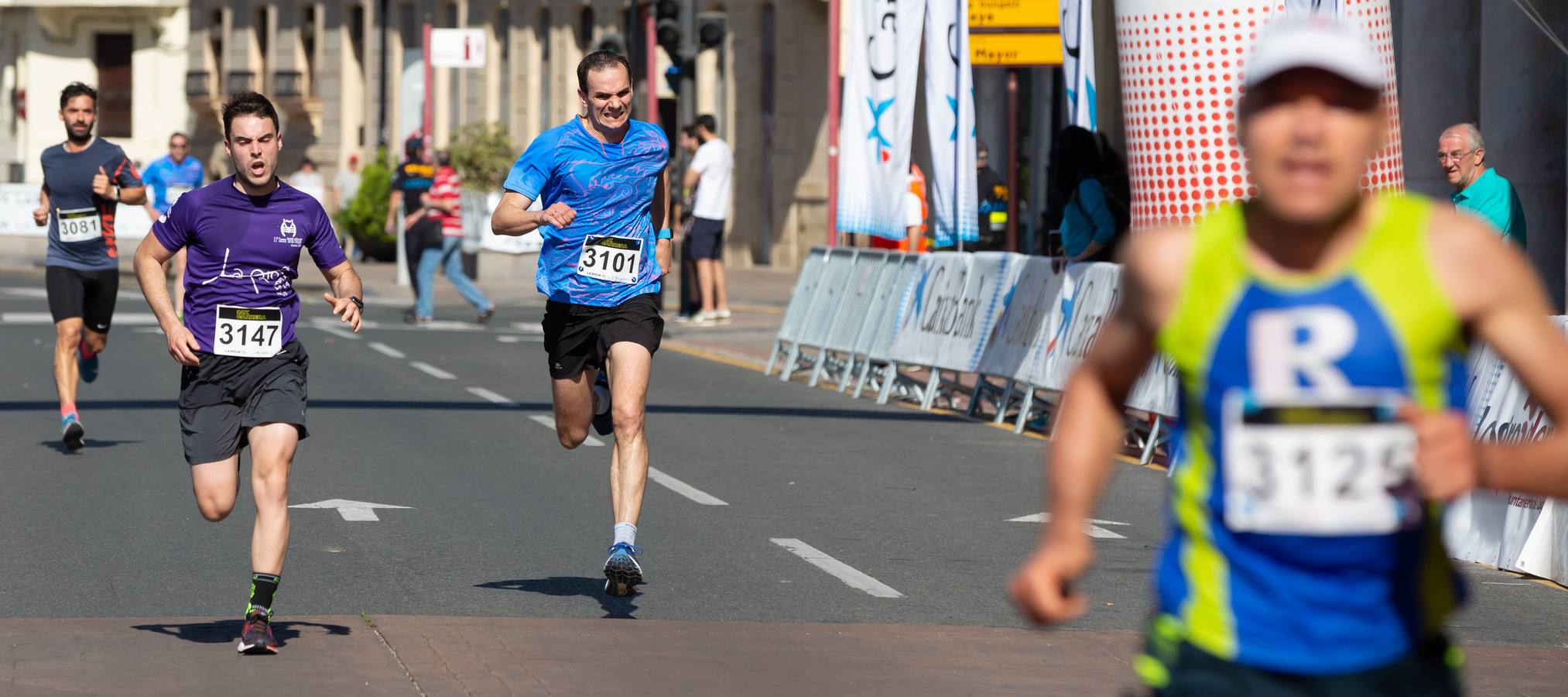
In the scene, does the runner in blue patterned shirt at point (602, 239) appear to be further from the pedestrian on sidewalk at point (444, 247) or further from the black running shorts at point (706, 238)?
the pedestrian on sidewalk at point (444, 247)

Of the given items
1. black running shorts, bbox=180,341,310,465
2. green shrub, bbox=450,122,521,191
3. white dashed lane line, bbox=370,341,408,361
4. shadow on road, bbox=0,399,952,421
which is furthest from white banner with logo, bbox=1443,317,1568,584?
green shrub, bbox=450,122,521,191

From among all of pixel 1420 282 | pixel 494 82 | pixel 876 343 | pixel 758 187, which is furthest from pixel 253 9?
pixel 1420 282

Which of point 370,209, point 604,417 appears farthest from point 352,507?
point 370,209

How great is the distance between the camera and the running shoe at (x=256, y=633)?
679 cm

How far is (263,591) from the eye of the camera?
680 centimetres

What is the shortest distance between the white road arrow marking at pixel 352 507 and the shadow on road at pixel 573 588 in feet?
5.83

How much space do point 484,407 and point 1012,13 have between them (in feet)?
24.2

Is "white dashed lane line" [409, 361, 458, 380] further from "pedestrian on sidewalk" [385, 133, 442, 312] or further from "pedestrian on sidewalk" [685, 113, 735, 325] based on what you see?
"pedestrian on sidewalk" [385, 133, 442, 312]

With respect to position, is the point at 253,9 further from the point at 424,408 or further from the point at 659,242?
the point at 659,242

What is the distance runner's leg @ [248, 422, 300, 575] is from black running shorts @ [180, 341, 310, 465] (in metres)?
0.06

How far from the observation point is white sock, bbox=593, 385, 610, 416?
333 inches

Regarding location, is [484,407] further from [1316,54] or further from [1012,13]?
[1316,54]

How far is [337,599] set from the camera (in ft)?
26.3

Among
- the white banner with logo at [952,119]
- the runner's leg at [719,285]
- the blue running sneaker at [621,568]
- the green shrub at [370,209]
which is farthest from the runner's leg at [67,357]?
the green shrub at [370,209]
